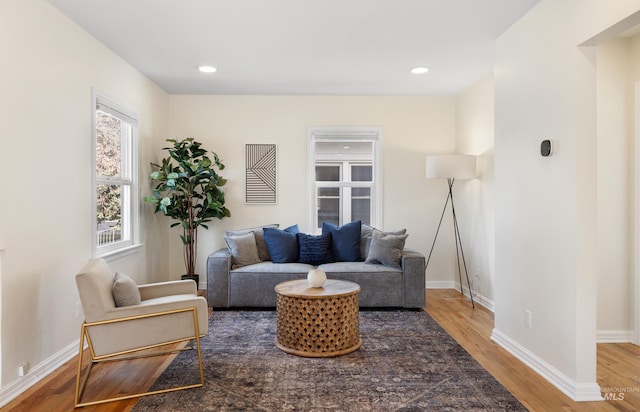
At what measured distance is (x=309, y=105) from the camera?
558cm

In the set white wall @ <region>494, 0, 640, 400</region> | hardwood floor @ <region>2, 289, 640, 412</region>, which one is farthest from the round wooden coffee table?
white wall @ <region>494, 0, 640, 400</region>

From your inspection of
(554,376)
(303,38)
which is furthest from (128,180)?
(554,376)

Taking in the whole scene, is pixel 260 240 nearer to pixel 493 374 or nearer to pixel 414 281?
pixel 414 281

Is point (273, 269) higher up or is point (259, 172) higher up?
point (259, 172)

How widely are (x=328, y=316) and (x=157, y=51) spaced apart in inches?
114

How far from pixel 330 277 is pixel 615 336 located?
8.55 feet

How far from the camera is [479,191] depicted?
484 centimetres

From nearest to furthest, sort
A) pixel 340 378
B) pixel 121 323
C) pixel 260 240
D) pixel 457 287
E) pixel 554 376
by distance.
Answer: pixel 121 323, pixel 554 376, pixel 340 378, pixel 260 240, pixel 457 287

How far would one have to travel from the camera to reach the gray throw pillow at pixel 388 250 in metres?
4.64

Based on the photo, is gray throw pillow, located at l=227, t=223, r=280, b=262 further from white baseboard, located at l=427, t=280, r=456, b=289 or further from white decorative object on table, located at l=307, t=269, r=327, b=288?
white baseboard, located at l=427, t=280, r=456, b=289

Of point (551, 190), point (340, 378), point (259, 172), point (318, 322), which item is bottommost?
point (340, 378)

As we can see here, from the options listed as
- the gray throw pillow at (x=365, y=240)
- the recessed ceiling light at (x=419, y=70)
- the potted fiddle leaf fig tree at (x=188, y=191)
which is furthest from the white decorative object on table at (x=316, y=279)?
the recessed ceiling light at (x=419, y=70)

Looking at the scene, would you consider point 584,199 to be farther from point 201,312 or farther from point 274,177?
point 274,177

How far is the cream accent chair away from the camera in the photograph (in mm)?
2518
